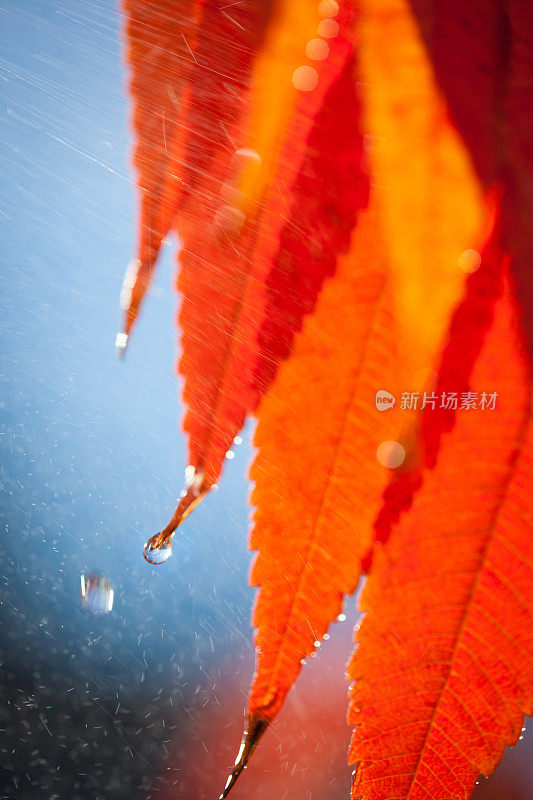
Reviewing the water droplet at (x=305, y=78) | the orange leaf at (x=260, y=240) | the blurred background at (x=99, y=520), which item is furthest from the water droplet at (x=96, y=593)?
the water droplet at (x=305, y=78)

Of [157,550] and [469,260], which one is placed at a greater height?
[469,260]

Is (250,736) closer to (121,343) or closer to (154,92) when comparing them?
(121,343)

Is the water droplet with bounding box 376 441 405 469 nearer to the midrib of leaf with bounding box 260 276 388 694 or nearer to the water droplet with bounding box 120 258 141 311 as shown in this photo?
the midrib of leaf with bounding box 260 276 388 694

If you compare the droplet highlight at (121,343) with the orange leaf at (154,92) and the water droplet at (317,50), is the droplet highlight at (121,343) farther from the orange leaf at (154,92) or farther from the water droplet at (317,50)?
the water droplet at (317,50)

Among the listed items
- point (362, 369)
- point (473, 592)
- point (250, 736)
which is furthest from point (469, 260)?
point (250, 736)

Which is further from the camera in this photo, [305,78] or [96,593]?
[96,593]
